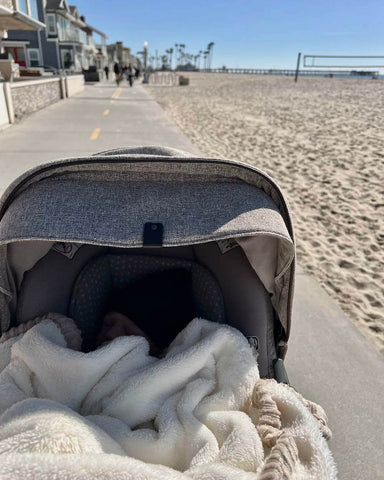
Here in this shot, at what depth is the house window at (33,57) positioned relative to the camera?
33362 millimetres

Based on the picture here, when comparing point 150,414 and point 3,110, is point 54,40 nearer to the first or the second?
point 3,110

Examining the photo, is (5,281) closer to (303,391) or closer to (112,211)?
(112,211)

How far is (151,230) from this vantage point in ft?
4.40

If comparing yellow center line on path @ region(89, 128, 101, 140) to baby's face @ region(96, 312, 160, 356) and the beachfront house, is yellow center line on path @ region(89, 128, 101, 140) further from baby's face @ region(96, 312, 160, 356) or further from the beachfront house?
baby's face @ region(96, 312, 160, 356)

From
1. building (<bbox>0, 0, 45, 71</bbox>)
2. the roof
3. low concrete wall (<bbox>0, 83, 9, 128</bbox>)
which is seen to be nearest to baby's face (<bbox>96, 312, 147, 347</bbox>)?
low concrete wall (<bbox>0, 83, 9, 128</bbox>)

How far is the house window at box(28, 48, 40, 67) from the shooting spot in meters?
33.4

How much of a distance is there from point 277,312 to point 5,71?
17.6 metres

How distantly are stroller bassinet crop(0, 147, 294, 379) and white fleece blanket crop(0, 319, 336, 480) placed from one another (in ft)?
0.83

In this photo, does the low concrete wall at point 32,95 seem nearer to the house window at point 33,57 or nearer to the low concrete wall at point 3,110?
the low concrete wall at point 3,110

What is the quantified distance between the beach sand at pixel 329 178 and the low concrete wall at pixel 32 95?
4.43 metres

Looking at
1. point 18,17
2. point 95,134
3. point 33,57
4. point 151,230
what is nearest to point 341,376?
point 151,230

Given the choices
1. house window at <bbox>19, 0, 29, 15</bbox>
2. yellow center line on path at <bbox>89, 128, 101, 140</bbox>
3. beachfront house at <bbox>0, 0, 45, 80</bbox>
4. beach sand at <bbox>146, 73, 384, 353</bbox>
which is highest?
house window at <bbox>19, 0, 29, 15</bbox>

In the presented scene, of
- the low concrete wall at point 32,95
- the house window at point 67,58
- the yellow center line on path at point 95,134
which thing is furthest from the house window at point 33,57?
the yellow center line on path at point 95,134

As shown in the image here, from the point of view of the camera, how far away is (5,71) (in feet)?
51.1
